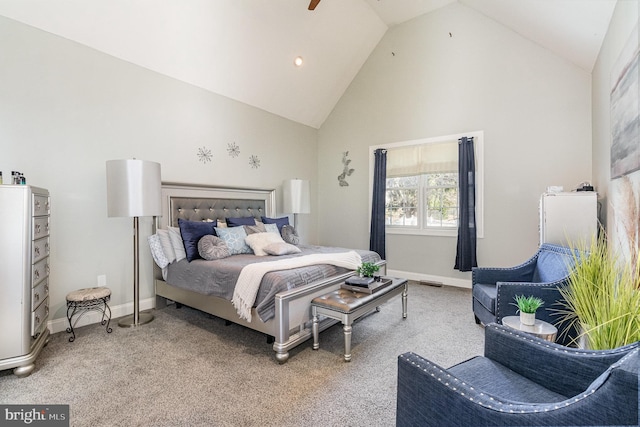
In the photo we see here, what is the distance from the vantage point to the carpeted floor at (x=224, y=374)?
1.75 m

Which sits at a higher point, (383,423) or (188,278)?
(188,278)

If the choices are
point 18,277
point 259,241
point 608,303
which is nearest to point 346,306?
point 608,303

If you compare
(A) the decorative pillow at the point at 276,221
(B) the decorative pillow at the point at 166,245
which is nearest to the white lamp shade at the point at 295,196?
(A) the decorative pillow at the point at 276,221

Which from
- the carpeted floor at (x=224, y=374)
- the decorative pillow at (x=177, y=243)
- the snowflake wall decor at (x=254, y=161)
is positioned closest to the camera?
the carpeted floor at (x=224, y=374)

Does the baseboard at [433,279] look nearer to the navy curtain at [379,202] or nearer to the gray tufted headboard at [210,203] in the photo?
the navy curtain at [379,202]

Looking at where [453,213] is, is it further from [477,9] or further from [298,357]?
[298,357]

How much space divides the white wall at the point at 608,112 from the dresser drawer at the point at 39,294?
4237 mm

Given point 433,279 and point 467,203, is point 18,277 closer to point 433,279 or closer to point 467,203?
point 433,279

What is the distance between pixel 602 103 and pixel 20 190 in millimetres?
5105

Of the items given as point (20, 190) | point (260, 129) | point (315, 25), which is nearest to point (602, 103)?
point (315, 25)

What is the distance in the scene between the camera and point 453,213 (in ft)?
15.4

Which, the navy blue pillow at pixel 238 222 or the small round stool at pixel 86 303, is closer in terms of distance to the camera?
the small round stool at pixel 86 303

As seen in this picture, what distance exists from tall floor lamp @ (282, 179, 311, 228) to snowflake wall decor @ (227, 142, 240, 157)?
0.92 m

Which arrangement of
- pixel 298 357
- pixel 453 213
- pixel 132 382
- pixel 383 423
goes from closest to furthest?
pixel 383 423 < pixel 132 382 < pixel 298 357 < pixel 453 213
